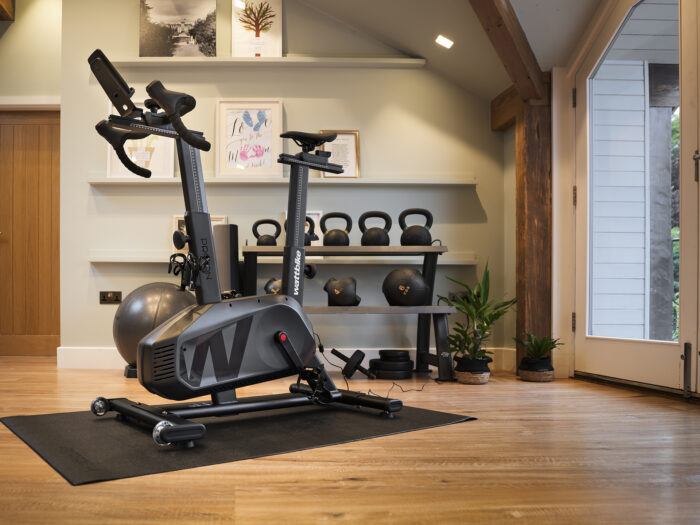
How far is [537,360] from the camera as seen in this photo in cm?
405

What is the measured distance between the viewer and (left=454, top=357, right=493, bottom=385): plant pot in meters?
3.94

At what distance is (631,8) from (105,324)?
12.9 ft

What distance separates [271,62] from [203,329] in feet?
9.70

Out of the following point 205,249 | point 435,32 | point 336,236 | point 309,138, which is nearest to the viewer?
point 205,249

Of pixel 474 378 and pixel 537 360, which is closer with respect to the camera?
pixel 474 378

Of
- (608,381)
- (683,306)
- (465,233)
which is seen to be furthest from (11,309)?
(683,306)

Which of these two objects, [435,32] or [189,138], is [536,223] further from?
[189,138]

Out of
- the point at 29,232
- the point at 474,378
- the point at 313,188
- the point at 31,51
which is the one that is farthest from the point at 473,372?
the point at 31,51

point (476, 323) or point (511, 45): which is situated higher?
point (511, 45)

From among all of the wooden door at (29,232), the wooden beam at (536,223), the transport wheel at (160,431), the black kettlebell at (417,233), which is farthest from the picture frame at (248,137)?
the transport wheel at (160,431)

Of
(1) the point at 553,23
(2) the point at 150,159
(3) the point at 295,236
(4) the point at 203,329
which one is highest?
(1) the point at 553,23

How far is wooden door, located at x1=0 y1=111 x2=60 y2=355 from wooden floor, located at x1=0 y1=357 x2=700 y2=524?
10.1 ft

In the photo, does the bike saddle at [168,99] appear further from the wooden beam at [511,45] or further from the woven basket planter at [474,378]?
the woven basket planter at [474,378]

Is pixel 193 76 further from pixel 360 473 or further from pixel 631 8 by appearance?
pixel 360 473
